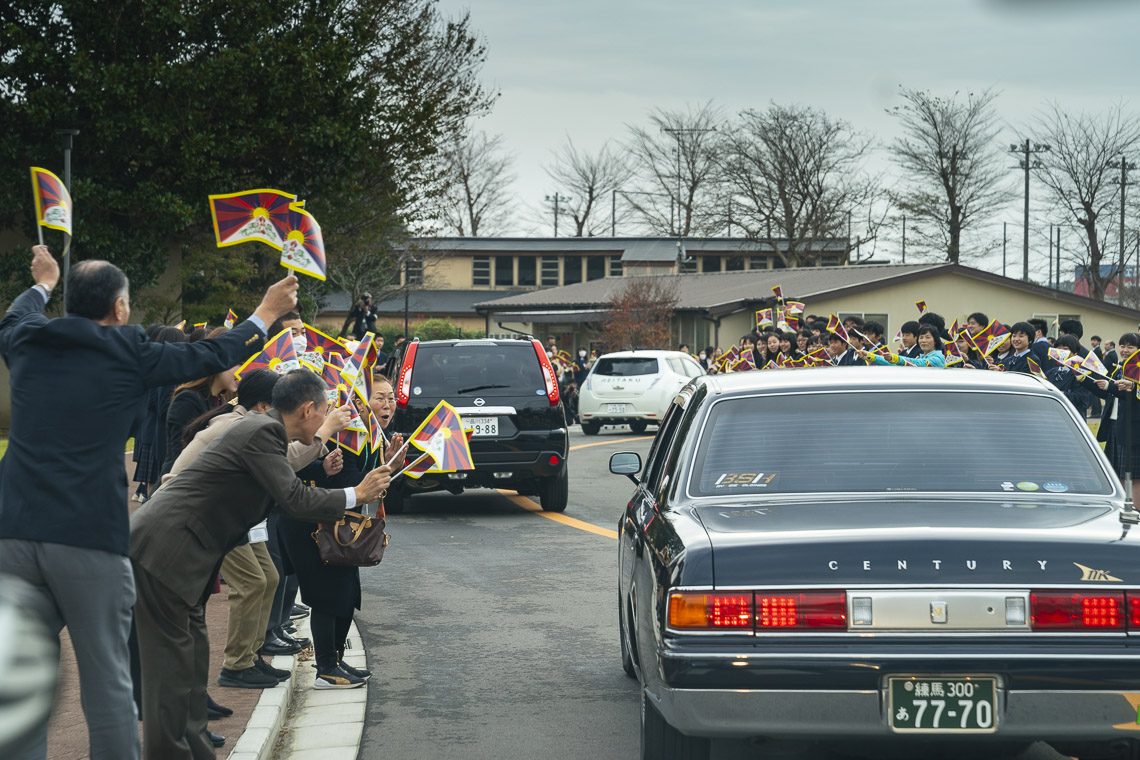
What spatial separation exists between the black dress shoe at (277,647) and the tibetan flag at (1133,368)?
8.36 meters

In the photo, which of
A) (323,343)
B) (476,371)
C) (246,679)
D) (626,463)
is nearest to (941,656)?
(626,463)

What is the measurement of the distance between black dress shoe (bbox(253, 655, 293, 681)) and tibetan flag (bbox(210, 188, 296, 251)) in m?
2.59

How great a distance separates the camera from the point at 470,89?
37.4m

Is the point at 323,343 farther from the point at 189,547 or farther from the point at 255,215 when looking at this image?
the point at 189,547

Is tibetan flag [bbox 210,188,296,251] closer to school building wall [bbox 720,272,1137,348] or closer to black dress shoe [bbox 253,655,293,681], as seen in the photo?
black dress shoe [bbox 253,655,293,681]

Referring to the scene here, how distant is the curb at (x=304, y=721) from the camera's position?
6.15 meters

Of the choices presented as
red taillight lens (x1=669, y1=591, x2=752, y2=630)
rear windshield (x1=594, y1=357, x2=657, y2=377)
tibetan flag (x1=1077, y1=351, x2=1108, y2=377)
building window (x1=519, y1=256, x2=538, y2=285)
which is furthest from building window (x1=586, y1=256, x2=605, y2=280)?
red taillight lens (x1=669, y1=591, x2=752, y2=630)

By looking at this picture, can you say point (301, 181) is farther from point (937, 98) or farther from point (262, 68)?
point (937, 98)

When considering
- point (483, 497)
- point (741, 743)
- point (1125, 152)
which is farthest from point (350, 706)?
point (1125, 152)

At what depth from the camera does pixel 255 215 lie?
8.88 meters

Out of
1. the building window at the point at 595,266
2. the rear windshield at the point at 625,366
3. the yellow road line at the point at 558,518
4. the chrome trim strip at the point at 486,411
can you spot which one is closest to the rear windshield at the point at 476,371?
the chrome trim strip at the point at 486,411

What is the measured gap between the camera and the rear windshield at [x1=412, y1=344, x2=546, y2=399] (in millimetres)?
14930

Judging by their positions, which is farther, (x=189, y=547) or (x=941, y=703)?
(x=189, y=547)

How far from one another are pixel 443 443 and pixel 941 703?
3.14 metres
